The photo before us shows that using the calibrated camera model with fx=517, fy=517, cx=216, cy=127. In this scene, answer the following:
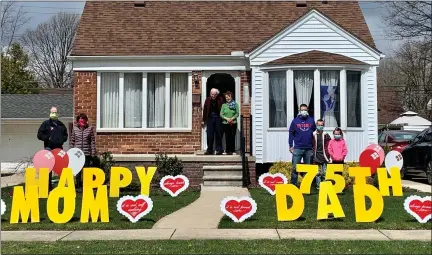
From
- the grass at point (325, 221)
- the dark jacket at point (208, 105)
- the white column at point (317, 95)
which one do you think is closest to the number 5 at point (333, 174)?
the grass at point (325, 221)

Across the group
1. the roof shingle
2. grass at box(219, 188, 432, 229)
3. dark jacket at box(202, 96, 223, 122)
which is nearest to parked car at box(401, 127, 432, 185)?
the roof shingle

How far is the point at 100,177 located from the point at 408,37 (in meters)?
8.01

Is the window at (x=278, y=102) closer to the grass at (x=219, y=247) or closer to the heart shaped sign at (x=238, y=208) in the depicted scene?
the heart shaped sign at (x=238, y=208)

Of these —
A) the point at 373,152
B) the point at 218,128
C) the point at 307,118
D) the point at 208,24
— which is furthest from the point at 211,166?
the point at 208,24

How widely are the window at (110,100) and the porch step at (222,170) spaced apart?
368cm

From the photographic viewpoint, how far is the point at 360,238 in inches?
283

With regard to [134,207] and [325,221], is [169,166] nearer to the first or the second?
[134,207]

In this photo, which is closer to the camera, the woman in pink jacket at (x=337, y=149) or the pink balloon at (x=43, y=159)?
the pink balloon at (x=43, y=159)

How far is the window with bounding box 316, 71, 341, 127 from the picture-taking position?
558 inches

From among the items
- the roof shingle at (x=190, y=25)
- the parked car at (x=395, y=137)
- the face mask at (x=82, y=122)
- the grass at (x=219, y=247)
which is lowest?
the grass at (x=219, y=247)

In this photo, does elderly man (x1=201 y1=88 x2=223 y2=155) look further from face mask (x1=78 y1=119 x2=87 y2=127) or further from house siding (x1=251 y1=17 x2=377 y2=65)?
face mask (x1=78 y1=119 x2=87 y2=127)

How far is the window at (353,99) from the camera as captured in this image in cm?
1434

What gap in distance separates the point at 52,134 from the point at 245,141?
5.33 meters

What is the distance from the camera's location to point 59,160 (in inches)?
429
